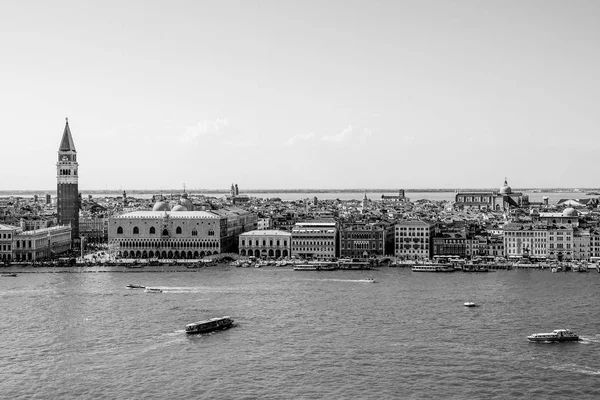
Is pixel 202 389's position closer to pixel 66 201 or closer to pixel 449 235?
pixel 449 235

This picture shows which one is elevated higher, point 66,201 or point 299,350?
point 66,201

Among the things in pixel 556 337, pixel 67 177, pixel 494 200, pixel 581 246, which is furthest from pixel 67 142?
pixel 494 200

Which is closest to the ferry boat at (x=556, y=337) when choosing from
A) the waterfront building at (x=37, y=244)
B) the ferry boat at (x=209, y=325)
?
the ferry boat at (x=209, y=325)

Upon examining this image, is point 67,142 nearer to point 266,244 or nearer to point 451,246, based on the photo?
point 266,244

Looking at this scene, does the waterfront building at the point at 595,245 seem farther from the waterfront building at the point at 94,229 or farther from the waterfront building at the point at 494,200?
the waterfront building at the point at 494,200

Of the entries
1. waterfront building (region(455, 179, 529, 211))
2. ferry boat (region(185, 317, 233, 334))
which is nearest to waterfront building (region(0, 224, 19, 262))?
ferry boat (region(185, 317, 233, 334))

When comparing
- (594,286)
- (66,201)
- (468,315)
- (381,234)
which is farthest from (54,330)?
(66,201)
